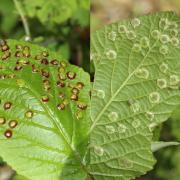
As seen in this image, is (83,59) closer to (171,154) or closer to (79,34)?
(79,34)

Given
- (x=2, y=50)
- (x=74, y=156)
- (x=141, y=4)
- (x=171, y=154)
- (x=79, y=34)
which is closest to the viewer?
(x=74, y=156)

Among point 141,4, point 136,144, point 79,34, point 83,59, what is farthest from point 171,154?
point 141,4

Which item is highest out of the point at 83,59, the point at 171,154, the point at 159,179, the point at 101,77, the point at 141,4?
the point at 141,4
